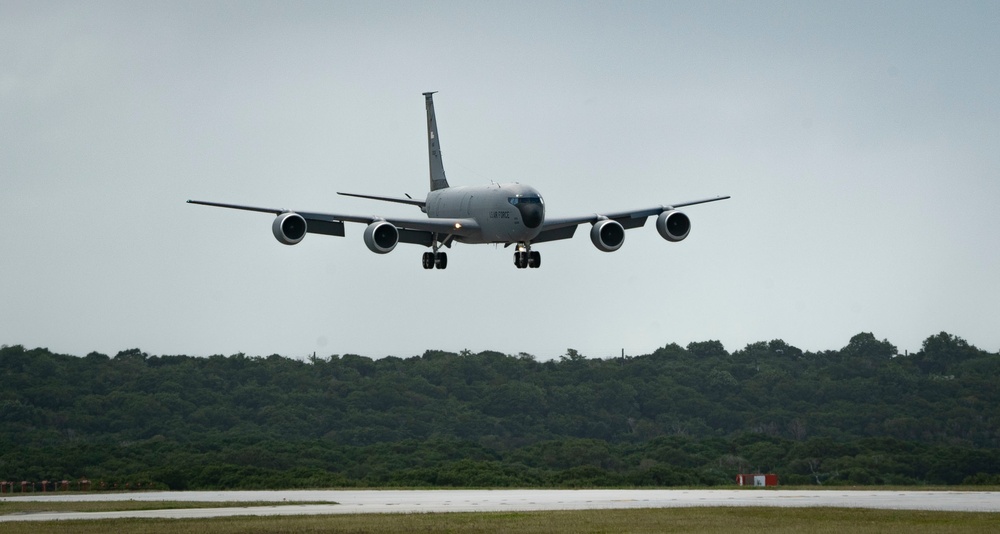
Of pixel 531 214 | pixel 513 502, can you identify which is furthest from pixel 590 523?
pixel 531 214

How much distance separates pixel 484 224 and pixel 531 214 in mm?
2859

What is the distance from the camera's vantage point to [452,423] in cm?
19825

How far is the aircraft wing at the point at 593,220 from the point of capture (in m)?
68.1

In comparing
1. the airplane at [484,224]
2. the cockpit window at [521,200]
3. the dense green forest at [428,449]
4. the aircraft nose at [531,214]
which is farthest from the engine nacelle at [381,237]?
the dense green forest at [428,449]

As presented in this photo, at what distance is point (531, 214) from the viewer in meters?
65.8

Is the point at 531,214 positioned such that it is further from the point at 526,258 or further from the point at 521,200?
the point at 526,258

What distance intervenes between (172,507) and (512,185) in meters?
24.0

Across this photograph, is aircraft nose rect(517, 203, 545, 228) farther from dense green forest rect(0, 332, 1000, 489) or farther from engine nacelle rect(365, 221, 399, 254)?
dense green forest rect(0, 332, 1000, 489)

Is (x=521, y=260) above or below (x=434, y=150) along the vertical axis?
below

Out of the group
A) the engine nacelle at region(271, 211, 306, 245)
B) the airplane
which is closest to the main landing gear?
the airplane

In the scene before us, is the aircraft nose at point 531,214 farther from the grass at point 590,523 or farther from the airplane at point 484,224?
the grass at point 590,523

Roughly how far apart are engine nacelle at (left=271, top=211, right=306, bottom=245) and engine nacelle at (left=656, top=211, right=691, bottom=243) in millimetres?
18325

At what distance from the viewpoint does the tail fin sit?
8406 cm

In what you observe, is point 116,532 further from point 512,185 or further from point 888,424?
point 888,424
